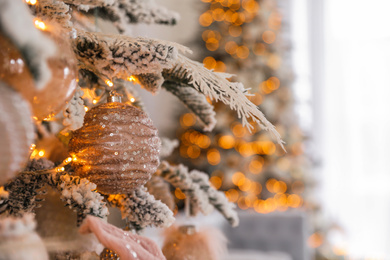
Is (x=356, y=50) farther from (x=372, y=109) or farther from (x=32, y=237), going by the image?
(x=32, y=237)

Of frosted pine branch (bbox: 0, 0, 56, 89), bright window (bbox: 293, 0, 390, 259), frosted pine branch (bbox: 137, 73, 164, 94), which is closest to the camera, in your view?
frosted pine branch (bbox: 0, 0, 56, 89)

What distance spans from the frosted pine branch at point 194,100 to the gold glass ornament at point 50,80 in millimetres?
296

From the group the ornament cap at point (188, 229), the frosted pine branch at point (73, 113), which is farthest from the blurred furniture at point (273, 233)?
the frosted pine branch at point (73, 113)

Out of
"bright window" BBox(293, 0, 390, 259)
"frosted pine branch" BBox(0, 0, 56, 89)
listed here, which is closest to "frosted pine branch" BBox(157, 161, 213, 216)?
"frosted pine branch" BBox(0, 0, 56, 89)

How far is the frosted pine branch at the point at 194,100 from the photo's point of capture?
73cm

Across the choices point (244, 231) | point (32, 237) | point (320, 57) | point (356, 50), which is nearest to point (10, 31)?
point (32, 237)

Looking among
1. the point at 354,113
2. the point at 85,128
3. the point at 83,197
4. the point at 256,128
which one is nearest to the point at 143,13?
the point at 85,128

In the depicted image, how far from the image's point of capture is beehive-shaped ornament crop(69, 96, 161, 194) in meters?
0.56

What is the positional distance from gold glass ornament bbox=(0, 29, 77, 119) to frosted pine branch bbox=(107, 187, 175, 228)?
20 centimetres

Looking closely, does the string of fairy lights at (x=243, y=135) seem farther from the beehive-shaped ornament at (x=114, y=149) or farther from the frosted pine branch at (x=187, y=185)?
the beehive-shaped ornament at (x=114, y=149)

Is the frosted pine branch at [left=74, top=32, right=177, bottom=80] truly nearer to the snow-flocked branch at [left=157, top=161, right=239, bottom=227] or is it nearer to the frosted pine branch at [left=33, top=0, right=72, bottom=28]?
the frosted pine branch at [left=33, top=0, right=72, bottom=28]

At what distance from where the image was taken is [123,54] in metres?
0.52

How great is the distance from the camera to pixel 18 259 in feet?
1.24

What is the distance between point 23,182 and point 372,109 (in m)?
4.31
